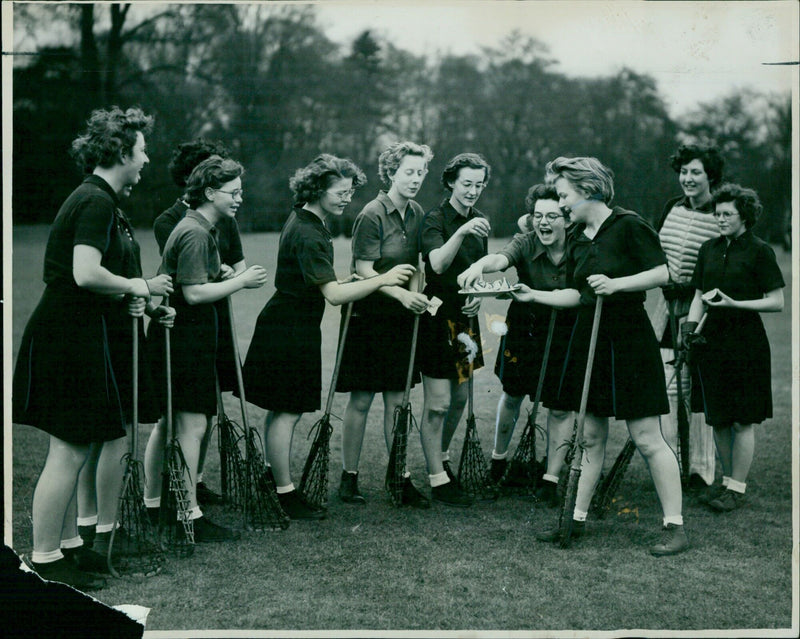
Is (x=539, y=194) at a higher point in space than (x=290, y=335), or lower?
higher

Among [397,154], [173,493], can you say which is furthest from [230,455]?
[397,154]

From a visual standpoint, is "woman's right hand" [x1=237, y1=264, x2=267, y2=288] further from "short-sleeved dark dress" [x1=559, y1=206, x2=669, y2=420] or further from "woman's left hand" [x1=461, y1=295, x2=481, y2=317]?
"short-sleeved dark dress" [x1=559, y1=206, x2=669, y2=420]

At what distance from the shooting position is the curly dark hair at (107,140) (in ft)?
13.0

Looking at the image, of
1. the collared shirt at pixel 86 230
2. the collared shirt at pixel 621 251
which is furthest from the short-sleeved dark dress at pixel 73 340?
the collared shirt at pixel 621 251

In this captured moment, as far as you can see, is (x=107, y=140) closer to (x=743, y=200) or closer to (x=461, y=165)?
(x=461, y=165)

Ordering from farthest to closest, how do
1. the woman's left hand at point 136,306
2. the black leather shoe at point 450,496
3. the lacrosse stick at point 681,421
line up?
the lacrosse stick at point 681,421 → the black leather shoe at point 450,496 → the woman's left hand at point 136,306

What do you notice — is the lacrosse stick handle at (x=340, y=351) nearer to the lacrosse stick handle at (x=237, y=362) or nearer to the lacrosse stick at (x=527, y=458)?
the lacrosse stick handle at (x=237, y=362)

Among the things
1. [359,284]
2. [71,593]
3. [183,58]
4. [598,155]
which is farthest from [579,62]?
[71,593]

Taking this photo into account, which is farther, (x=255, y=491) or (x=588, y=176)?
(x=255, y=491)

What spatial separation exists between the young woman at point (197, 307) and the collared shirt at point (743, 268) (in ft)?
8.01

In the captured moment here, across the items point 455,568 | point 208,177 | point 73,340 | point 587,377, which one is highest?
point 208,177

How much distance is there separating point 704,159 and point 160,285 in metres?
3.03

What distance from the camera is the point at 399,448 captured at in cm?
489

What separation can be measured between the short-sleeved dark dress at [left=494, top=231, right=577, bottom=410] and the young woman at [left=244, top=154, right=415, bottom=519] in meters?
0.75
